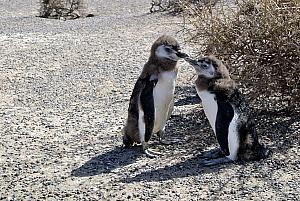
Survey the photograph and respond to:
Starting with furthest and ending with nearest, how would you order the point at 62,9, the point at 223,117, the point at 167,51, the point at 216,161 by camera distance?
the point at 62,9
the point at 167,51
the point at 216,161
the point at 223,117

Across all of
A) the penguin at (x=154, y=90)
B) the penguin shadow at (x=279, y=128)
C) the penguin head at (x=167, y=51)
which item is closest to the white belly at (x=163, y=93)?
the penguin at (x=154, y=90)

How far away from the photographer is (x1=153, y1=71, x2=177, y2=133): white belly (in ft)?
17.9

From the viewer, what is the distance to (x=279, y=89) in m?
6.07

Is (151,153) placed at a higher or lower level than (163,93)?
lower

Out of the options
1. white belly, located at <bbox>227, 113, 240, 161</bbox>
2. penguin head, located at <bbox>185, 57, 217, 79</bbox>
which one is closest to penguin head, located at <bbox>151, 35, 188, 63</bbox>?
penguin head, located at <bbox>185, 57, 217, 79</bbox>

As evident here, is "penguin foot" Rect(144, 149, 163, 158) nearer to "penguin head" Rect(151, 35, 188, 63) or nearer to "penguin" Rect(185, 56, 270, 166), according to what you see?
"penguin" Rect(185, 56, 270, 166)

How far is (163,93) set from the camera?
5.48 metres

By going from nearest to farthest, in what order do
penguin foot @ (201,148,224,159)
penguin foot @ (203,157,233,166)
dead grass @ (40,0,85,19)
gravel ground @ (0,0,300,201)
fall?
gravel ground @ (0,0,300,201) → penguin foot @ (203,157,233,166) → penguin foot @ (201,148,224,159) → dead grass @ (40,0,85,19)

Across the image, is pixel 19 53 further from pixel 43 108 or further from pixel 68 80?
pixel 43 108

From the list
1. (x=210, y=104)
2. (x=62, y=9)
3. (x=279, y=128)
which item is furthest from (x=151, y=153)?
(x=62, y=9)

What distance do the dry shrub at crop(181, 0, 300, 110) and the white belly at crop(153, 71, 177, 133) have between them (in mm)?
846

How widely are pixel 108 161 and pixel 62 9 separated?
1116cm

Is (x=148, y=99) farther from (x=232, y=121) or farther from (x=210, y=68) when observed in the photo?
(x=232, y=121)

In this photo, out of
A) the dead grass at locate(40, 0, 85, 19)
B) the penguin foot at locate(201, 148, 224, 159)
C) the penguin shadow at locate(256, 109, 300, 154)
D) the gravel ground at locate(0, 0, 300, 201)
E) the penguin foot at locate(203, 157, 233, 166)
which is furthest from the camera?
the dead grass at locate(40, 0, 85, 19)
